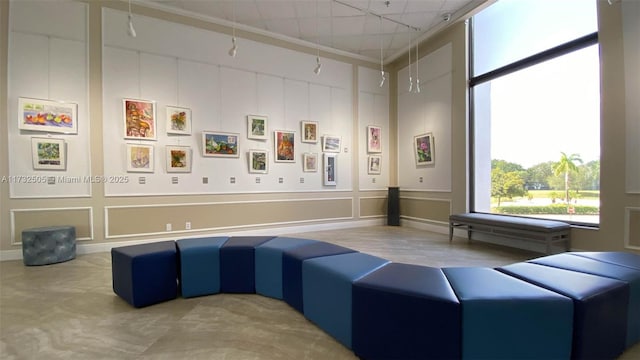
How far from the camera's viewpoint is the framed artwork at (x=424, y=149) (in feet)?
23.0

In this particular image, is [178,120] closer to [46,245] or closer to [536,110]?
[46,245]

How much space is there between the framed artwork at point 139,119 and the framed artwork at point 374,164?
5.22 metres

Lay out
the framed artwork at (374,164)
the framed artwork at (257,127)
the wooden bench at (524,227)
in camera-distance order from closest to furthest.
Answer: the wooden bench at (524,227) → the framed artwork at (257,127) → the framed artwork at (374,164)

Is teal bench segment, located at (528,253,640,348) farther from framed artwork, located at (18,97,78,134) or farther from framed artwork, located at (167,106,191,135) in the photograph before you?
framed artwork, located at (18,97,78,134)

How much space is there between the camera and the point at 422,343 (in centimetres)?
172

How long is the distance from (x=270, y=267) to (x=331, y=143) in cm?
476

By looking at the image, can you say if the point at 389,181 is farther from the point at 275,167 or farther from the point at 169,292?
the point at 169,292

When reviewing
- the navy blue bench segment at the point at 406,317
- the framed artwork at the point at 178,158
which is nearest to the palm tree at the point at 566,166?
the navy blue bench segment at the point at 406,317

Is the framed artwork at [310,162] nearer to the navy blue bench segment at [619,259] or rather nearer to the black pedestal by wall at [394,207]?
the black pedestal by wall at [394,207]

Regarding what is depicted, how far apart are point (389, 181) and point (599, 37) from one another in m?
5.06

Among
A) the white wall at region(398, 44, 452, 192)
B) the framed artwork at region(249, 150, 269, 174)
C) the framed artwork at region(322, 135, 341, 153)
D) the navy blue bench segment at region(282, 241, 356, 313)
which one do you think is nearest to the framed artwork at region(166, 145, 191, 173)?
the framed artwork at region(249, 150, 269, 174)

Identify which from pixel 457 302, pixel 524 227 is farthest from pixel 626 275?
pixel 524 227

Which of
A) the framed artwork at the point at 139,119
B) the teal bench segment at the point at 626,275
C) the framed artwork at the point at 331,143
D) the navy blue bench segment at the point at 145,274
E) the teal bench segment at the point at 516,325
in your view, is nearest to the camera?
the teal bench segment at the point at 516,325

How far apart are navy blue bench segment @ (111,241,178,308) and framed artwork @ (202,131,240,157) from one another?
10.4 ft
